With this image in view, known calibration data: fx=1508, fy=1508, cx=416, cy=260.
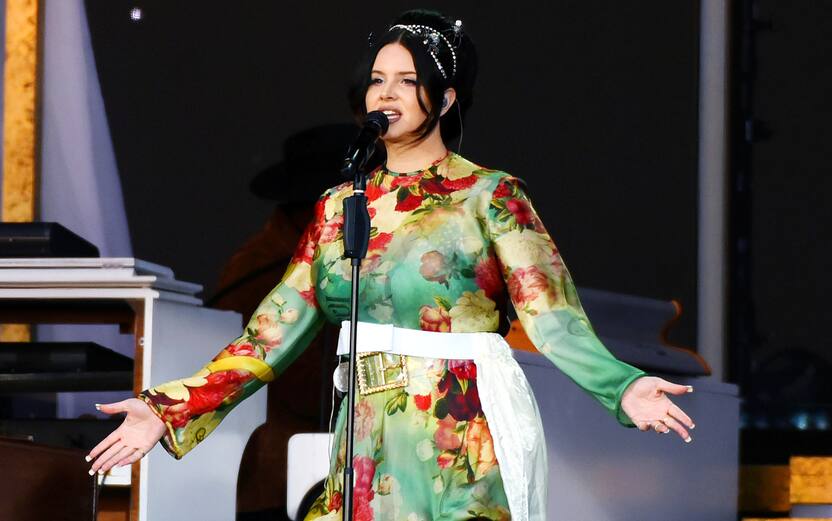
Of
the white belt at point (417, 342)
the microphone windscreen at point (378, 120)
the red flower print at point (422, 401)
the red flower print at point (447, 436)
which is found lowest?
the red flower print at point (447, 436)

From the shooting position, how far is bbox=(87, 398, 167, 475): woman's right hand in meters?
2.30

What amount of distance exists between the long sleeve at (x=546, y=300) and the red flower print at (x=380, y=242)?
6.3 inches

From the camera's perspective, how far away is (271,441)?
482 centimetres

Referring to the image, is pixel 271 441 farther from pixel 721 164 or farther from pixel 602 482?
pixel 721 164

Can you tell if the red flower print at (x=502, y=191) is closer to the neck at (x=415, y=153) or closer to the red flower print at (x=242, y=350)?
the neck at (x=415, y=153)

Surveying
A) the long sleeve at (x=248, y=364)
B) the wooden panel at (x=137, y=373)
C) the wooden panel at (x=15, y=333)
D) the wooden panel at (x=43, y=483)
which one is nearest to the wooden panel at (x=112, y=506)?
the wooden panel at (x=137, y=373)

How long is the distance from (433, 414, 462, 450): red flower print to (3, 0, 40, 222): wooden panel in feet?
10.1

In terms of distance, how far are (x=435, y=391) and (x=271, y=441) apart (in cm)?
254

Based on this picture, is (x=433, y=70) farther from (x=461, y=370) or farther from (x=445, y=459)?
(x=445, y=459)

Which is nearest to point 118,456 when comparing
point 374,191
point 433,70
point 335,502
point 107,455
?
point 107,455

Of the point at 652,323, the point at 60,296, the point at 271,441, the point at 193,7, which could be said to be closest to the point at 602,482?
the point at 652,323

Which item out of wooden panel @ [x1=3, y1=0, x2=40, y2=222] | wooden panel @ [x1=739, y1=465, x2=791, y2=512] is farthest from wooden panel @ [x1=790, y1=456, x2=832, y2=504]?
wooden panel @ [x1=3, y1=0, x2=40, y2=222]

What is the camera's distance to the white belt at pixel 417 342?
2.36m

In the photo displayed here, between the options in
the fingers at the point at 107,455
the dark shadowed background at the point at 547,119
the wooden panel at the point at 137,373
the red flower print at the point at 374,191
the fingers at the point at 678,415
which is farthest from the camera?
the dark shadowed background at the point at 547,119
